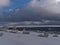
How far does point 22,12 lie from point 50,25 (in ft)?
1.09

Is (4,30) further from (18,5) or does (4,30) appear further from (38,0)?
(38,0)

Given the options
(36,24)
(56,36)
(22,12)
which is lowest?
(56,36)

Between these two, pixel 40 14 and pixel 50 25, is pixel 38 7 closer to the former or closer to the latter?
pixel 40 14

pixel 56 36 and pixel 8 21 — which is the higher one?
pixel 8 21

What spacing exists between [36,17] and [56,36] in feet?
0.96

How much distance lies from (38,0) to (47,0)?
10 centimetres

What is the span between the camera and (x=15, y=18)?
2.03m

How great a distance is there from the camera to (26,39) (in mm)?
1958

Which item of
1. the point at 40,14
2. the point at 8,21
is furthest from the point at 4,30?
the point at 40,14

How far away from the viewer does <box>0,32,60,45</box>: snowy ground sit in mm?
1850

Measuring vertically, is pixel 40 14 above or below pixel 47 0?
below

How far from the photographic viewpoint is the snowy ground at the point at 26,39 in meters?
1.85

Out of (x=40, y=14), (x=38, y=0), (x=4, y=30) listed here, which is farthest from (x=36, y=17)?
(x=4, y=30)

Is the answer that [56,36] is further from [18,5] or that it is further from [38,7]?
[18,5]
